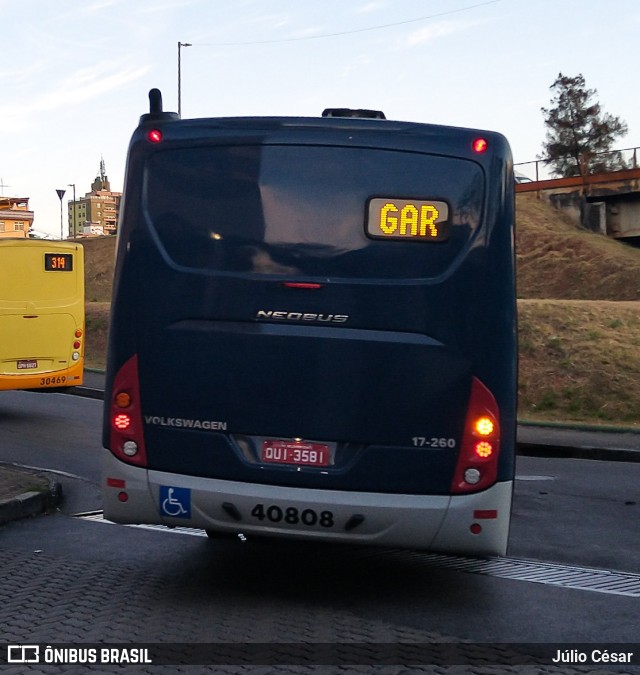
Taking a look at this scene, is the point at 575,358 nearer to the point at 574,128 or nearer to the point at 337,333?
the point at 337,333

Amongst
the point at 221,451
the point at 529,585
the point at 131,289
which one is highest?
the point at 131,289

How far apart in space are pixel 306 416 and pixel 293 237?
3.37 feet

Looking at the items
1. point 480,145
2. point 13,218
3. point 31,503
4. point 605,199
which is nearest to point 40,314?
point 31,503

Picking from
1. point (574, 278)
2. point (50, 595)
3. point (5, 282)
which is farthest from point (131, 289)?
point (574, 278)

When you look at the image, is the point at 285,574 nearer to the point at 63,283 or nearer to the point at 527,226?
the point at 63,283

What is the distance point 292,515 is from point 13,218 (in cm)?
13802

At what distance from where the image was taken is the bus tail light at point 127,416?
6668mm

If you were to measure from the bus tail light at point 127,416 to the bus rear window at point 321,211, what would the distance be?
0.74 m

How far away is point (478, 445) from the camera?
6.39m

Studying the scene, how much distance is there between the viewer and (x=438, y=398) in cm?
636

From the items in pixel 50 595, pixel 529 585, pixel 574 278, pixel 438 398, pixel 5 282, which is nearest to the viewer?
pixel 438 398

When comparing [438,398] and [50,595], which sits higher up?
[438,398]

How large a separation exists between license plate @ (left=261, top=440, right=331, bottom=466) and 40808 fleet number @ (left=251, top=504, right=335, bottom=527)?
0.26 meters

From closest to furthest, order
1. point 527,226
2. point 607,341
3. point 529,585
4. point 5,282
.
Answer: point 529,585 → point 5,282 → point 607,341 → point 527,226
